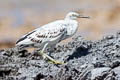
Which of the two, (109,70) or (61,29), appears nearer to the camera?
(109,70)

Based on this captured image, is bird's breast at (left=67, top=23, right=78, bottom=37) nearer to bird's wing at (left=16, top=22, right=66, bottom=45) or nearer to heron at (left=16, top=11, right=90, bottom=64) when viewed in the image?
heron at (left=16, top=11, right=90, bottom=64)

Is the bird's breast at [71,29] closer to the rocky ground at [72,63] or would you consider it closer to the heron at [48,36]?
the heron at [48,36]

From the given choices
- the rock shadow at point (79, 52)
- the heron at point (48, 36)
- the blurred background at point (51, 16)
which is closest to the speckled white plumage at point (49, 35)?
the heron at point (48, 36)

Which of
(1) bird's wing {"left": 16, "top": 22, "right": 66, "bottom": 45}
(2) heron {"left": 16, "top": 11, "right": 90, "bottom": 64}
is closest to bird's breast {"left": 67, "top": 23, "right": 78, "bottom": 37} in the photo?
(2) heron {"left": 16, "top": 11, "right": 90, "bottom": 64}

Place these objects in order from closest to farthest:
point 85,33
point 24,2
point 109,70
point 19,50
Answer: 1. point 109,70
2. point 19,50
3. point 85,33
4. point 24,2

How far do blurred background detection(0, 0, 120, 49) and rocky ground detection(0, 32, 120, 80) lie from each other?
570 inches

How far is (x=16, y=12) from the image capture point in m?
40.7

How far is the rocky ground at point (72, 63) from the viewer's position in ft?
25.7

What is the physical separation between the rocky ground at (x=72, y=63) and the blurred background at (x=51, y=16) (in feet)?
47.5

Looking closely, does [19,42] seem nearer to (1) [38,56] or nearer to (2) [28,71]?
(1) [38,56]

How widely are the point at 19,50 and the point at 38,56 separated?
1.53ft

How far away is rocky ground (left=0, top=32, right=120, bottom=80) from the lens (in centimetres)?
783

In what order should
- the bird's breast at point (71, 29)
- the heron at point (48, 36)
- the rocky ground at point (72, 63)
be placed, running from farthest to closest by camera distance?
1. the bird's breast at point (71, 29)
2. the heron at point (48, 36)
3. the rocky ground at point (72, 63)

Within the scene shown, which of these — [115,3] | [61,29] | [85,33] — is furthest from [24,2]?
[61,29]
